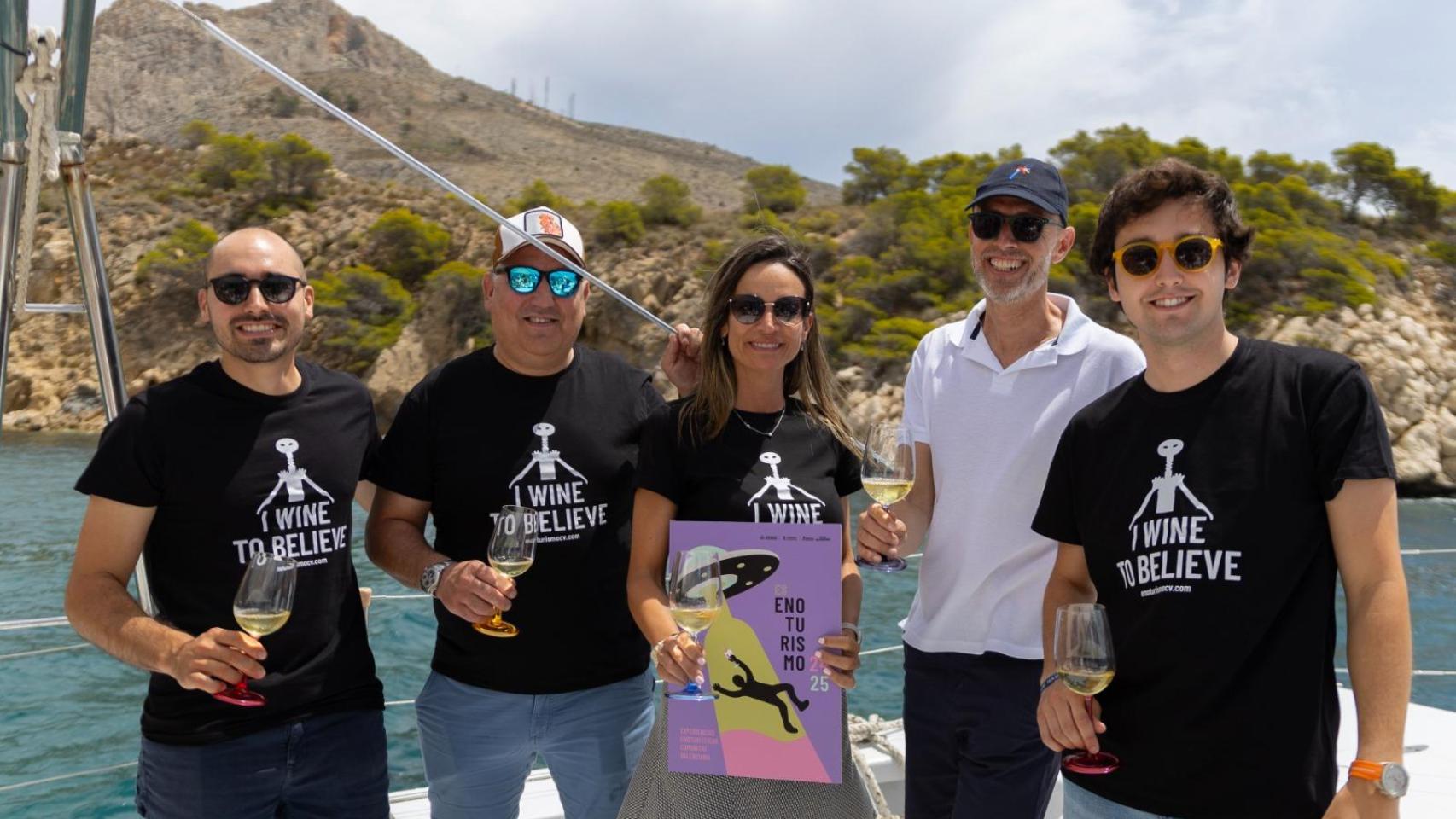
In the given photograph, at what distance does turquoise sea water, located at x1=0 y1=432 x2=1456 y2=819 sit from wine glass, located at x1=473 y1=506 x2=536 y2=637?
2.55 metres

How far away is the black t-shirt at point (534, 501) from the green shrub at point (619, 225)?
3459 cm

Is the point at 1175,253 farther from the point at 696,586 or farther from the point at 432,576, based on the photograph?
the point at 432,576

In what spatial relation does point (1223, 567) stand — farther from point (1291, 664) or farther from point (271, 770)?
A: point (271, 770)

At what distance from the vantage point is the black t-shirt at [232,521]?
2477 mm

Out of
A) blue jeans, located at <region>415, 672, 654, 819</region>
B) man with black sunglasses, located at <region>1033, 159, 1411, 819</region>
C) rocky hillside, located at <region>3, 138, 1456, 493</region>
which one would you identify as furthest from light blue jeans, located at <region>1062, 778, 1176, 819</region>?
rocky hillside, located at <region>3, 138, 1456, 493</region>

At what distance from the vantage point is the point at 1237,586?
1.94 meters

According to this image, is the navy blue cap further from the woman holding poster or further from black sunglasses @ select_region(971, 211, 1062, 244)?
the woman holding poster

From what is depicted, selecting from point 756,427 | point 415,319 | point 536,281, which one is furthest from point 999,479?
point 415,319

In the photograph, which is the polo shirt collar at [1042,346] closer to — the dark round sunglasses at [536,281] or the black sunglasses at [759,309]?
the black sunglasses at [759,309]

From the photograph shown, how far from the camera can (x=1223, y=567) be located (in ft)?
6.40

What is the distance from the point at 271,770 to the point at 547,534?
2.89 feet

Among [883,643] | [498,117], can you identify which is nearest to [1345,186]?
[883,643]

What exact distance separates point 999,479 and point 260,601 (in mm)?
1769

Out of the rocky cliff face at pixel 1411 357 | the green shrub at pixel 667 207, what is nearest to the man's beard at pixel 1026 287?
the rocky cliff face at pixel 1411 357
